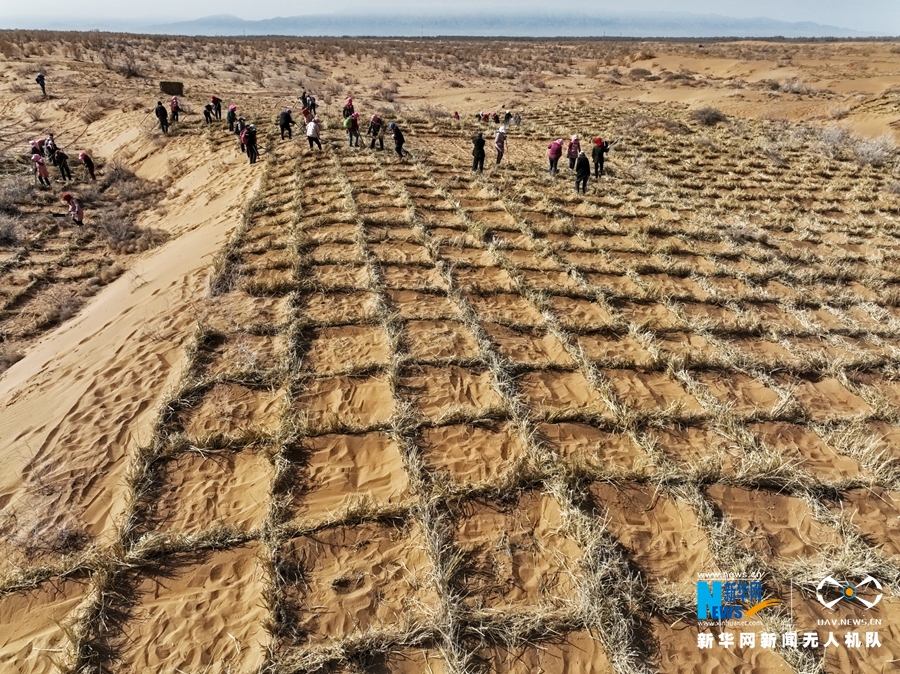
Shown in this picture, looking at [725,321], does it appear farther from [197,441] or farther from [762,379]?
[197,441]

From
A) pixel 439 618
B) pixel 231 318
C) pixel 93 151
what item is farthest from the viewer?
pixel 93 151

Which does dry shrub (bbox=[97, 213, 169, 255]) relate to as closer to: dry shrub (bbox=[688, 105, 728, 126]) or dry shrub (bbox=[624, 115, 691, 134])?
dry shrub (bbox=[624, 115, 691, 134])

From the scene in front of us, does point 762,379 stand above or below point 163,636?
above

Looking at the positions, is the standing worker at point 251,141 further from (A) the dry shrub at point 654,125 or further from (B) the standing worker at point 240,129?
(A) the dry shrub at point 654,125

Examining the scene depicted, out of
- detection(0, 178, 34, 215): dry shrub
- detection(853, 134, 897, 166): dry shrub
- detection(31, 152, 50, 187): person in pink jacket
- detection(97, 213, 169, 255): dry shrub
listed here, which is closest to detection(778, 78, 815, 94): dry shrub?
detection(853, 134, 897, 166): dry shrub

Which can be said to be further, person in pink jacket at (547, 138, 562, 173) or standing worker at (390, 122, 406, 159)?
standing worker at (390, 122, 406, 159)

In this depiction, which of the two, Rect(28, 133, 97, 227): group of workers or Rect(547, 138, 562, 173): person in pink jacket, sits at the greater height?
Rect(547, 138, 562, 173): person in pink jacket

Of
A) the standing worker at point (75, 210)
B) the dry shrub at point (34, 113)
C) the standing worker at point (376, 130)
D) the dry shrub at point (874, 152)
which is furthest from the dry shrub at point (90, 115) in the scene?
the dry shrub at point (874, 152)

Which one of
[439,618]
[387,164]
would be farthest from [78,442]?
[387,164]
